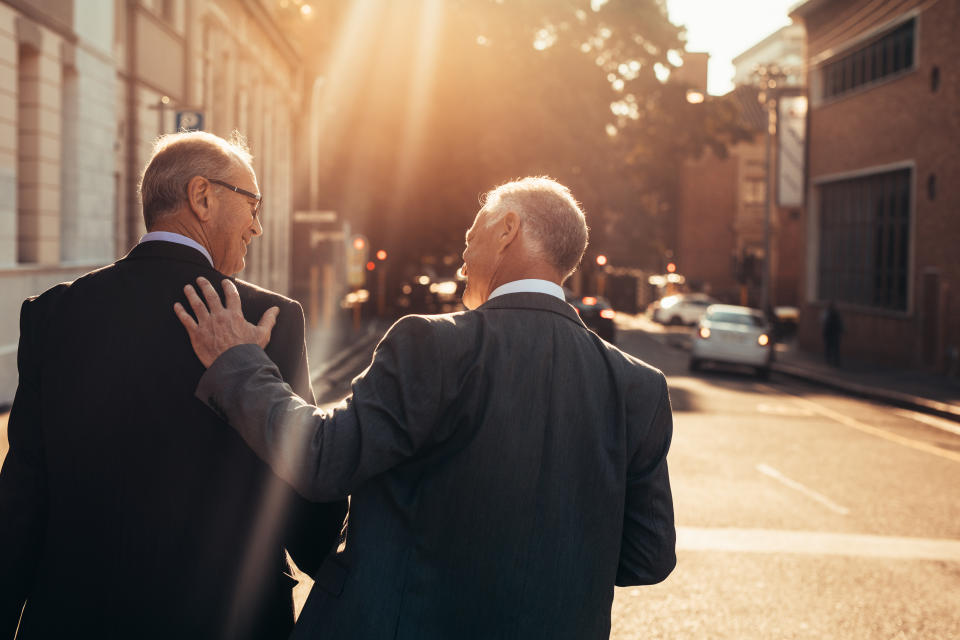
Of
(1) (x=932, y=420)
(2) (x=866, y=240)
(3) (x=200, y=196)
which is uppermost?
(2) (x=866, y=240)

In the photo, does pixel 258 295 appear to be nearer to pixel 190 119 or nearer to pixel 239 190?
pixel 239 190

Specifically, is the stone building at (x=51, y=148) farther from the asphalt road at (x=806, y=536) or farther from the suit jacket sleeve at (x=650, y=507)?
the suit jacket sleeve at (x=650, y=507)

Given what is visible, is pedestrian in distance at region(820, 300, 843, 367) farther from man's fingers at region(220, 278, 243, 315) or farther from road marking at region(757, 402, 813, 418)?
man's fingers at region(220, 278, 243, 315)

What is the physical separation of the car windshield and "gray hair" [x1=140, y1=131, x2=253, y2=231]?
2214 cm

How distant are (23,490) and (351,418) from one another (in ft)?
2.73

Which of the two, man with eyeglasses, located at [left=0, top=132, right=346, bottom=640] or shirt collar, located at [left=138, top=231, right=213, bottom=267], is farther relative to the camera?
shirt collar, located at [left=138, top=231, right=213, bottom=267]

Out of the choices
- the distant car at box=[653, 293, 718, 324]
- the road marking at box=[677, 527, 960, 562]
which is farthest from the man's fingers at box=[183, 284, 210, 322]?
the distant car at box=[653, 293, 718, 324]

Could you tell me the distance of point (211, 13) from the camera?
2466 cm

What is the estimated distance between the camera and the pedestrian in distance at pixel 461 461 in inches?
87.9

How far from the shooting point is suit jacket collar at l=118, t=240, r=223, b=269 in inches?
97.3

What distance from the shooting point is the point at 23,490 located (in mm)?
2502

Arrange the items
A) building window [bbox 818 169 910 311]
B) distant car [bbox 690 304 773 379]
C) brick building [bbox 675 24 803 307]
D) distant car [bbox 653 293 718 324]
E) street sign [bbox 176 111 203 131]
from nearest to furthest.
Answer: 1. street sign [bbox 176 111 203 131]
2. distant car [bbox 690 304 773 379]
3. building window [bbox 818 169 910 311]
4. distant car [bbox 653 293 718 324]
5. brick building [bbox 675 24 803 307]

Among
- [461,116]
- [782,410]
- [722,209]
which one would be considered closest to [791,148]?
[461,116]

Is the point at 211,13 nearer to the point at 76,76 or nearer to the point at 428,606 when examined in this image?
the point at 76,76
